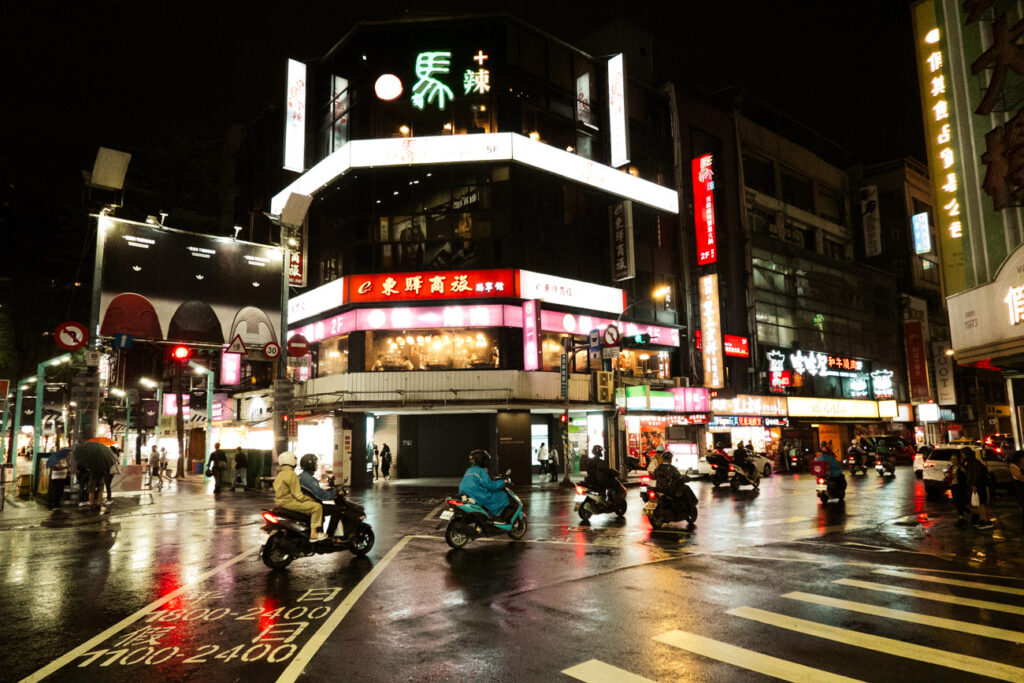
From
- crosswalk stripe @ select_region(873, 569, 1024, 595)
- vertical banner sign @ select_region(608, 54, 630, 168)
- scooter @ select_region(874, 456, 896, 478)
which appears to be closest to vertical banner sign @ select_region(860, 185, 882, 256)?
vertical banner sign @ select_region(608, 54, 630, 168)

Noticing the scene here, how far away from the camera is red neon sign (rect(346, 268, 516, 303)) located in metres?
29.7

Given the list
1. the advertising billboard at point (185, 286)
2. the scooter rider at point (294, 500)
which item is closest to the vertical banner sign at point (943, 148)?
the scooter rider at point (294, 500)

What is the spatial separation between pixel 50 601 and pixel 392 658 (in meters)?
5.11

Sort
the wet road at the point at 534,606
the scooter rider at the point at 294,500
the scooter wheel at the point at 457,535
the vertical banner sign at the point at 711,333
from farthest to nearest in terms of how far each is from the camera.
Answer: the vertical banner sign at the point at 711,333
the scooter wheel at the point at 457,535
the scooter rider at the point at 294,500
the wet road at the point at 534,606

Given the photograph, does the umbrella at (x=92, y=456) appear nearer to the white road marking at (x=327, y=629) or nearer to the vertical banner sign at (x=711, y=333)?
the white road marking at (x=327, y=629)

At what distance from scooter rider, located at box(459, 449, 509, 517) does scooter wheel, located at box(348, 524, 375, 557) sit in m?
1.75

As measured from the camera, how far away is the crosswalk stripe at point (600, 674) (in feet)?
15.5

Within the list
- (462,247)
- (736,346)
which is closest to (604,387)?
(462,247)

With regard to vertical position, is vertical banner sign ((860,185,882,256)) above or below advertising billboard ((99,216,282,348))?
above

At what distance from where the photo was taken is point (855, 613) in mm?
6578

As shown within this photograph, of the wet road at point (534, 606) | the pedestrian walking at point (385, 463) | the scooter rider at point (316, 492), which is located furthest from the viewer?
the pedestrian walking at point (385, 463)

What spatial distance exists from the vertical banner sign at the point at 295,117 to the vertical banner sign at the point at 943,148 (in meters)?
27.9

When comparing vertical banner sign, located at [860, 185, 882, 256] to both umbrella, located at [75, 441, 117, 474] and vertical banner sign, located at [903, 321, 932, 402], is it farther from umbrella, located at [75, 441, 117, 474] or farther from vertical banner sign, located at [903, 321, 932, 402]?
umbrella, located at [75, 441, 117, 474]

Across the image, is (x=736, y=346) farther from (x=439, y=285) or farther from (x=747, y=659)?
(x=747, y=659)
